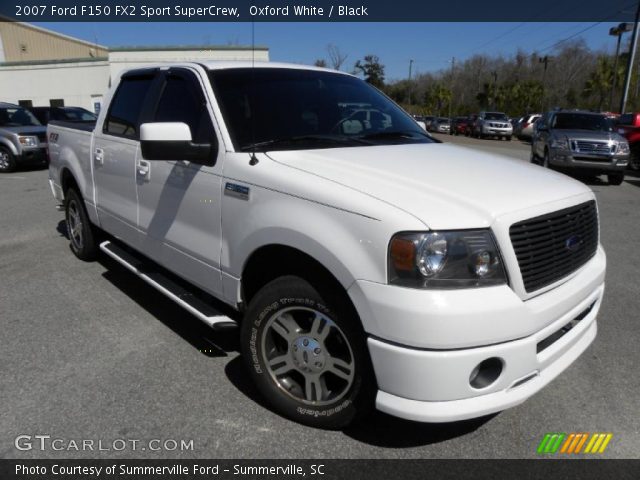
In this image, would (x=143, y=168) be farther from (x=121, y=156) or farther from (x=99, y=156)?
(x=99, y=156)

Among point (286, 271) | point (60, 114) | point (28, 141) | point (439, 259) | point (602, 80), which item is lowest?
point (28, 141)

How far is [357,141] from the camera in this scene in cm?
325

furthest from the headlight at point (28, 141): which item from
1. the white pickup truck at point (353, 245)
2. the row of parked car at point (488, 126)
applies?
the row of parked car at point (488, 126)

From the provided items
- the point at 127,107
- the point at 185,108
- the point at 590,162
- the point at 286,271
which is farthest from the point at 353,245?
the point at 590,162

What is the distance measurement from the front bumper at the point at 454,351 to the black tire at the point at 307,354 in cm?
15

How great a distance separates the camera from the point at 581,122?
1312 cm

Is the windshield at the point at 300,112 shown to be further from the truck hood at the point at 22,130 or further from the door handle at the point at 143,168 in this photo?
the truck hood at the point at 22,130

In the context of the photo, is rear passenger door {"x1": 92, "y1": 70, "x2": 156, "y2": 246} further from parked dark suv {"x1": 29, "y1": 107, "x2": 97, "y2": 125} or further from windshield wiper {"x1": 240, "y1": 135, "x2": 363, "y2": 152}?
parked dark suv {"x1": 29, "y1": 107, "x2": 97, "y2": 125}

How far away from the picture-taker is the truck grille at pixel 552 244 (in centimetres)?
227

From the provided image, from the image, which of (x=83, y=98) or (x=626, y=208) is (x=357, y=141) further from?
(x=83, y=98)

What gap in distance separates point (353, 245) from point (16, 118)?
50.9ft

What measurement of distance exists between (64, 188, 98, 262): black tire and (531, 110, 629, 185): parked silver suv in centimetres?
1084

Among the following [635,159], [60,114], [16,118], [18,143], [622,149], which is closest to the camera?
[622,149]

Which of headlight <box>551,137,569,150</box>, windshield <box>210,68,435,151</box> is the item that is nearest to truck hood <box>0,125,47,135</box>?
windshield <box>210,68,435,151</box>
